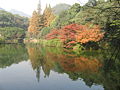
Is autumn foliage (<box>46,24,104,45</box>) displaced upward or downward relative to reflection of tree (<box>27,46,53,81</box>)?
upward

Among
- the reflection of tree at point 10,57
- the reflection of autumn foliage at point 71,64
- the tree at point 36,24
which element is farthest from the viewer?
the tree at point 36,24

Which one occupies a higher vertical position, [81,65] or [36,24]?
[36,24]

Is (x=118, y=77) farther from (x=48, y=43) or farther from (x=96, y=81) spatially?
(x=48, y=43)

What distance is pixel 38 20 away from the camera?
4916 centimetres

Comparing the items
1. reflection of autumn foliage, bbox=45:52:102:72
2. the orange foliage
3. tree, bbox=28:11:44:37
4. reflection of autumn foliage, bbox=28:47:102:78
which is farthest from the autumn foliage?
tree, bbox=28:11:44:37

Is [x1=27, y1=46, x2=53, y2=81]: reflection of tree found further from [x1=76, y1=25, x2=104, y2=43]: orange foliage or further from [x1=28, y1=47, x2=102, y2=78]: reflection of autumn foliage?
[x1=76, y1=25, x2=104, y2=43]: orange foliage

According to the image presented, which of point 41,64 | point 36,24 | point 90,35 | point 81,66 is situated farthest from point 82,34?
point 36,24

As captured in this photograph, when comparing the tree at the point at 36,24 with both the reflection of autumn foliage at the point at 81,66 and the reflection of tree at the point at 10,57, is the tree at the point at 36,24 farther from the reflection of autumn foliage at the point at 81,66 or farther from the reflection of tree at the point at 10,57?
the reflection of autumn foliage at the point at 81,66

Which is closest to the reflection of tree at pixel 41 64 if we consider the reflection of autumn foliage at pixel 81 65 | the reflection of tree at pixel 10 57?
the reflection of autumn foliage at pixel 81 65

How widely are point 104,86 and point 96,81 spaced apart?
2.47 ft

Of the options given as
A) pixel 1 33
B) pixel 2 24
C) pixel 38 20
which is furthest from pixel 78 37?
pixel 2 24

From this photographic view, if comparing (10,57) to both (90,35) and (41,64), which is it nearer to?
(41,64)

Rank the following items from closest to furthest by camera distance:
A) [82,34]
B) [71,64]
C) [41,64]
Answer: [71,64] < [41,64] < [82,34]

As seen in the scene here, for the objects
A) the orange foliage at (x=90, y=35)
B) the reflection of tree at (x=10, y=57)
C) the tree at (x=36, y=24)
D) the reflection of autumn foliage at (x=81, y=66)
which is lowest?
the reflection of tree at (x=10, y=57)
